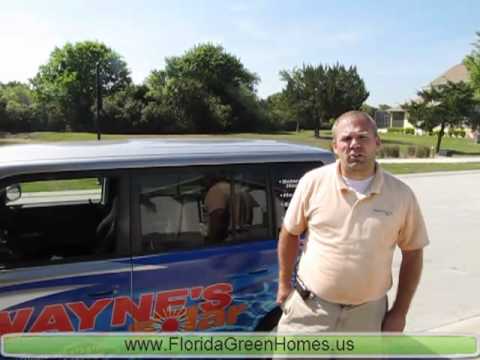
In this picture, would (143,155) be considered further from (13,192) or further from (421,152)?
(421,152)

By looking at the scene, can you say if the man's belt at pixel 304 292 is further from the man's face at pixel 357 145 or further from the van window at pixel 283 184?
the van window at pixel 283 184

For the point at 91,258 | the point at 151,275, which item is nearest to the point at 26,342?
the point at 91,258

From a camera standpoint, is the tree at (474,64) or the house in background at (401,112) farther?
the house in background at (401,112)

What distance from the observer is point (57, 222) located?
138 inches

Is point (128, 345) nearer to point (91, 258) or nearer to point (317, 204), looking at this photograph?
point (91, 258)

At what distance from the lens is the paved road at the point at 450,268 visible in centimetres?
464

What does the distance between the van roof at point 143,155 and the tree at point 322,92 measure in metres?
48.9

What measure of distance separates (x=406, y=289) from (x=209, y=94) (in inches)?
2168

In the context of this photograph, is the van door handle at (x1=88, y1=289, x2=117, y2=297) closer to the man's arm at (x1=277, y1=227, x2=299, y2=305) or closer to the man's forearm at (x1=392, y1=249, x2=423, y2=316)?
the man's arm at (x1=277, y1=227, x2=299, y2=305)

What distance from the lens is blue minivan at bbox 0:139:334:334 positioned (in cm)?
255

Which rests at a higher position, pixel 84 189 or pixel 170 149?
pixel 170 149

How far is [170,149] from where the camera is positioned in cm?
306

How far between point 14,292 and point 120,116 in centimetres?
5073

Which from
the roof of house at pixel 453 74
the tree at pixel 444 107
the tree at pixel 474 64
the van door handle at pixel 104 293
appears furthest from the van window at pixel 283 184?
the roof of house at pixel 453 74
